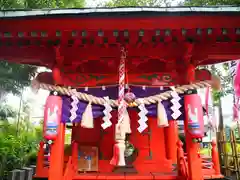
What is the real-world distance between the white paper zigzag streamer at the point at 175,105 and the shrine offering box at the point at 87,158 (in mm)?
2738

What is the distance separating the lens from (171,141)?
736 centimetres

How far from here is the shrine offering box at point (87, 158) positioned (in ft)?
18.6

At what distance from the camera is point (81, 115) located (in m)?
4.54

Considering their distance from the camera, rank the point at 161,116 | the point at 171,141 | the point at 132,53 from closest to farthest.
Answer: the point at 161,116
the point at 132,53
the point at 171,141

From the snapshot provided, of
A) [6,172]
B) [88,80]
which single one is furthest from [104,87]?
[6,172]

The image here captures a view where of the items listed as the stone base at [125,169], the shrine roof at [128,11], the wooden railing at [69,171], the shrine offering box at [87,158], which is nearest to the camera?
the shrine roof at [128,11]

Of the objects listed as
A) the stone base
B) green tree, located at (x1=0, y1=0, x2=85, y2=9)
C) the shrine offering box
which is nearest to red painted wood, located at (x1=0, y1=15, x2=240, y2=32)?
the shrine offering box

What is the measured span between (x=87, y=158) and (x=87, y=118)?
1.98m

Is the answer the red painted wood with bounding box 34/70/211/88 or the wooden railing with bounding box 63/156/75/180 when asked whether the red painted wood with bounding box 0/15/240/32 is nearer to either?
the red painted wood with bounding box 34/70/211/88

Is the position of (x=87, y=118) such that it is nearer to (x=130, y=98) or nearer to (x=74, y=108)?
(x=74, y=108)

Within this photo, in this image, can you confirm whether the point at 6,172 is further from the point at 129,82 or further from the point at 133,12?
the point at 133,12

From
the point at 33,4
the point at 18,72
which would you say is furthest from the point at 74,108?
the point at 33,4

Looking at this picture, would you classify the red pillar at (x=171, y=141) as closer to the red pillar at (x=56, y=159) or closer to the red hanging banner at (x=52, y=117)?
the red pillar at (x=56, y=159)

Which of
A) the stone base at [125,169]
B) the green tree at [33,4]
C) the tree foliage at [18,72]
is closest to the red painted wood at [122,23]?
the stone base at [125,169]
